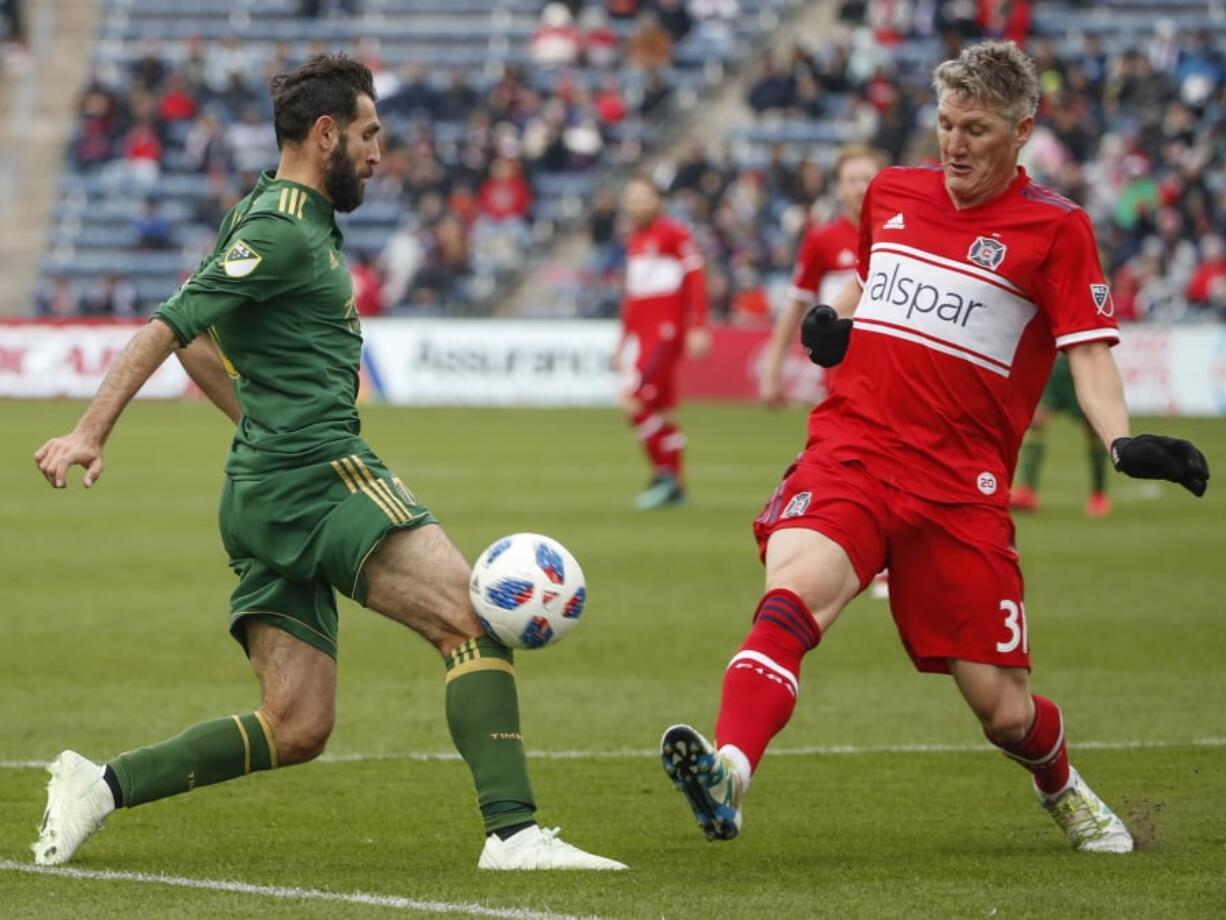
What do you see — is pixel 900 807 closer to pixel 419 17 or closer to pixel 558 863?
pixel 558 863

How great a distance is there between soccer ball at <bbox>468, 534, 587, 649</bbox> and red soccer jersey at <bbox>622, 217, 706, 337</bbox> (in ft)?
42.3

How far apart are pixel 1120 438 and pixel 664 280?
13239 millimetres

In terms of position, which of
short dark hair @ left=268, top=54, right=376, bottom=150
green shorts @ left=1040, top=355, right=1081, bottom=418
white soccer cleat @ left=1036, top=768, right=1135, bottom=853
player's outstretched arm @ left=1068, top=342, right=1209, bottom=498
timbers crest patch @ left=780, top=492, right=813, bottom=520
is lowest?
green shorts @ left=1040, top=355, right=1081, bottom=418

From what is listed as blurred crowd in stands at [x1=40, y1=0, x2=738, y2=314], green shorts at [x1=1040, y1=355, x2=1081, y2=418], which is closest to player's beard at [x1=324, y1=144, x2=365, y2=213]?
green shorts at [x1=1040, y1=355, x2=1081, y2=418]

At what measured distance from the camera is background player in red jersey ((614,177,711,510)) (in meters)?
18.4

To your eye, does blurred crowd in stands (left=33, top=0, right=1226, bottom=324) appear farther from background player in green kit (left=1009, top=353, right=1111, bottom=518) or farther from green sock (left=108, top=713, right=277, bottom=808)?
green sock (left=108, top=713, right=277, bottom=808)

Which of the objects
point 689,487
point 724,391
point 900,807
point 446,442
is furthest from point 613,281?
point 900,807

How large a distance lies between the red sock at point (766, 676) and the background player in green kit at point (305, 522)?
2.17 ft

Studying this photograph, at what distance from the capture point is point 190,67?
39.0 metres

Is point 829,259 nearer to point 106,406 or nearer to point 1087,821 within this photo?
point 1087,821

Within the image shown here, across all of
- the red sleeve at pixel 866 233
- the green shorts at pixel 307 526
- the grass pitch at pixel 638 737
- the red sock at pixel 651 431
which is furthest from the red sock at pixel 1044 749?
the red sock at pixel 651 431

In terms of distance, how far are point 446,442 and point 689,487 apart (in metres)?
5.29

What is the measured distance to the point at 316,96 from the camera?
6102 millimetres

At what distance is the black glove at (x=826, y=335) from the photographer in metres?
6.38
